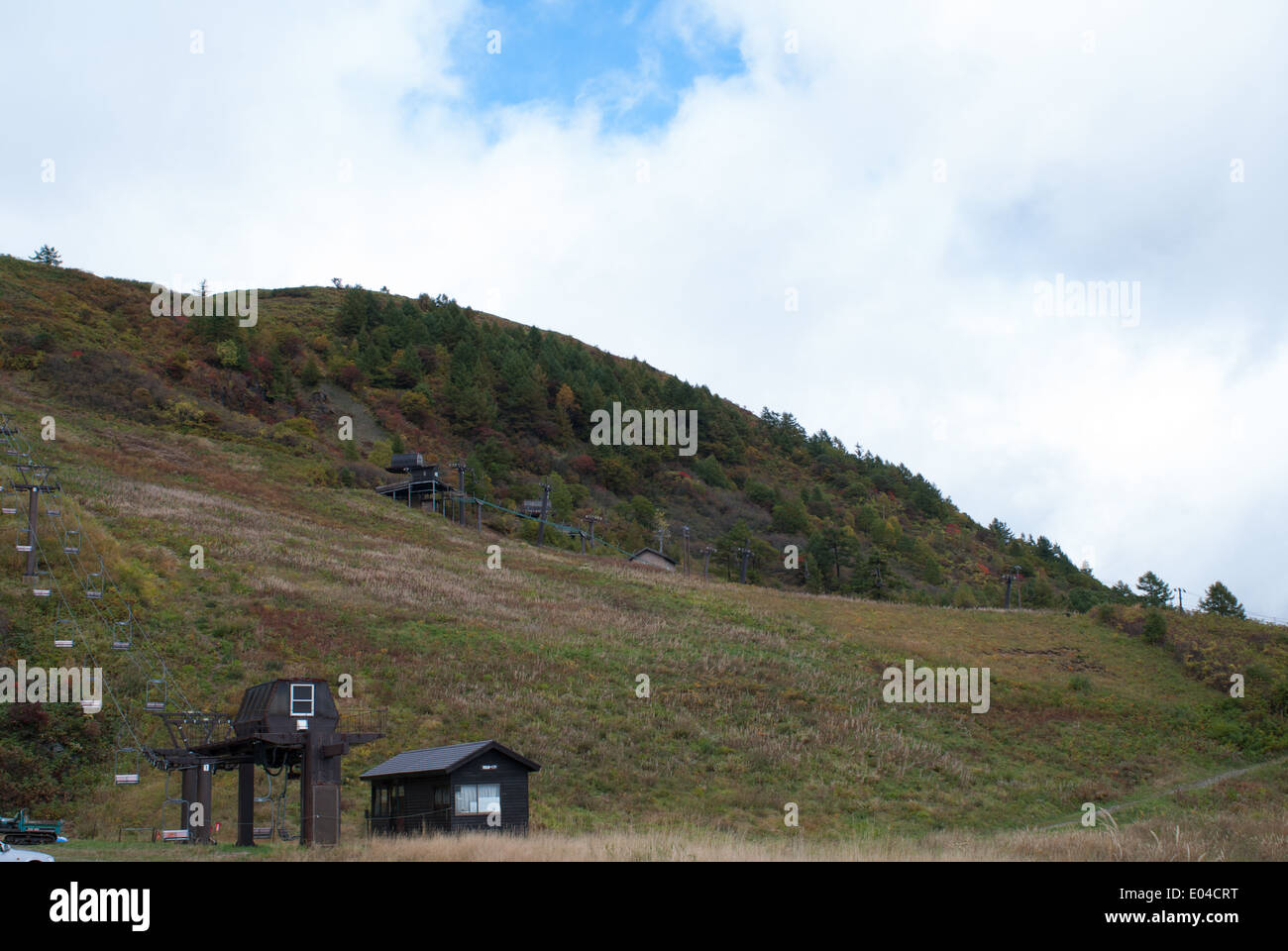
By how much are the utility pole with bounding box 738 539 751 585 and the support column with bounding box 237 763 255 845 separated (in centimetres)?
6820

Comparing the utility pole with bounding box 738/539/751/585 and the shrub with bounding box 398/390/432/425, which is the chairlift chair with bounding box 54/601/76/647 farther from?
the shrub with bounding box 398/390/432/425

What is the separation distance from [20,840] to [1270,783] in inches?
1530

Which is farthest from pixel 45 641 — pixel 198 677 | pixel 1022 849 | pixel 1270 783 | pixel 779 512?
pixel 779 512

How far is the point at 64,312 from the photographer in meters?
101

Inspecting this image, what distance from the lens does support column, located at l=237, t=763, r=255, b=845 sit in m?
20.3

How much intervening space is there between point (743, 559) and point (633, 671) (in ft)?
171

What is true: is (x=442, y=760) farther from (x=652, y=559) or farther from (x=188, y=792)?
(x=652, y=559)

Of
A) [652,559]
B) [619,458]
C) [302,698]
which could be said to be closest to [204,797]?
[302,698]

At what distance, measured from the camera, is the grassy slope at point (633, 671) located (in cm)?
3294

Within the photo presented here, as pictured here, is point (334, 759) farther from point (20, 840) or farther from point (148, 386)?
point (148, 386)

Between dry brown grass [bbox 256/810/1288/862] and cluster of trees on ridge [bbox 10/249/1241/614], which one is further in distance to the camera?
cluster of trees on ridge [bbox 10/249/1241/614]

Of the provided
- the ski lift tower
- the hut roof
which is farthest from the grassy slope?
the hut roof

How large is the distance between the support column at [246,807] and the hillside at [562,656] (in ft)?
16.0
